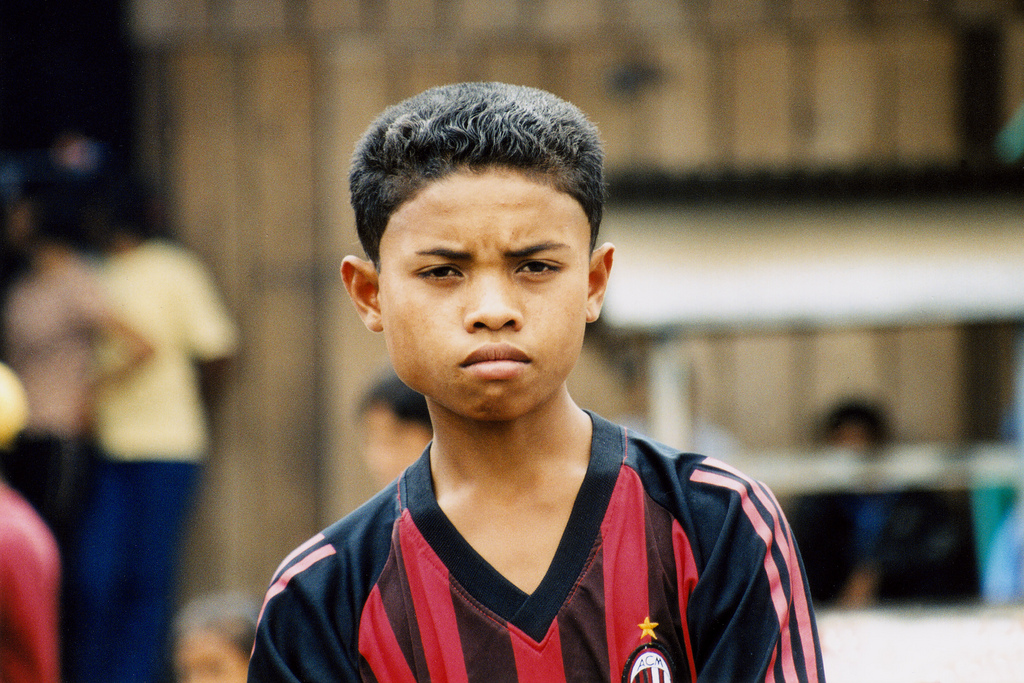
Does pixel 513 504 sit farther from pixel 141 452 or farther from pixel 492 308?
pixel 141 452

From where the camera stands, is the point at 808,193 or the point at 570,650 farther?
the point at 808,193

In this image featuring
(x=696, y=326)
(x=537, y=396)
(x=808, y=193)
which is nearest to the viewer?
(x=537, y=396)

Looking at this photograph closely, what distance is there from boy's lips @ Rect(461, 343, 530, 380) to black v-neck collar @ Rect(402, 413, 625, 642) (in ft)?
0.66

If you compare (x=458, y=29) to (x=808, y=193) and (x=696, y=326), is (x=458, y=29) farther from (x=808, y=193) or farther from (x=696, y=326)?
(x=696, y=326)

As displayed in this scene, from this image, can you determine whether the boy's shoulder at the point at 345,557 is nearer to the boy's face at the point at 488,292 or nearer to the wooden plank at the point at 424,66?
the boy's face at the point at 488,292

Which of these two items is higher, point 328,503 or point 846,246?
point 846,246

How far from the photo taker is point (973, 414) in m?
4.37

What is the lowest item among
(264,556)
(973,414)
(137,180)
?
(264,556)

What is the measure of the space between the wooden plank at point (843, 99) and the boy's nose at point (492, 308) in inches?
134

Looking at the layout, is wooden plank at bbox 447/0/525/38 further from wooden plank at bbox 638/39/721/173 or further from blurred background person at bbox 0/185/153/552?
blurred background person at bbox 0/185/153/552

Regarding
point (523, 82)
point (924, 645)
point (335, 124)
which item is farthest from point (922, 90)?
point (924, 645)

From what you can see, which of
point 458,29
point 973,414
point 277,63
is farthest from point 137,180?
point 973,414

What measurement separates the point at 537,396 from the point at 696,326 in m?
2.02

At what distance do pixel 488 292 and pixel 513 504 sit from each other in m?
0.29
